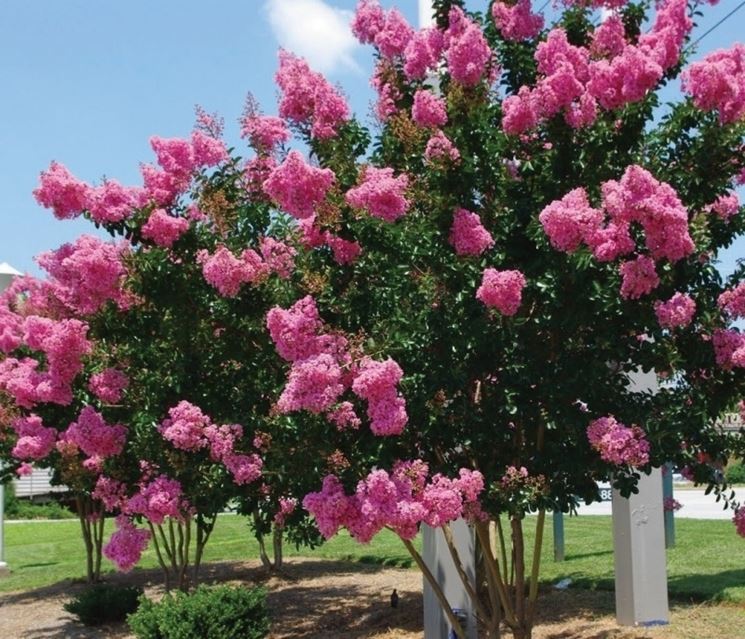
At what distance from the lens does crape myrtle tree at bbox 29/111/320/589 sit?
5.63 meters

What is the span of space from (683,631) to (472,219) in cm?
402

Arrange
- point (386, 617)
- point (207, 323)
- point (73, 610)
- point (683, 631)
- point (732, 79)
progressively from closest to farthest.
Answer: point (732, 79)
point (207, 323)
point (683, 631)
point (386, 617)
point (73, 610)

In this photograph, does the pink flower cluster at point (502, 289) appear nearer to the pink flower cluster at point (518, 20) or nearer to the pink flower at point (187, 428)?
the pink flower cluster at point (518, 20)

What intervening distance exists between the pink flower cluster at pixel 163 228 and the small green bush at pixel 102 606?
5.11 meters

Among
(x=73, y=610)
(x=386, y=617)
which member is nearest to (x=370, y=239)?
(x=386, y=617)

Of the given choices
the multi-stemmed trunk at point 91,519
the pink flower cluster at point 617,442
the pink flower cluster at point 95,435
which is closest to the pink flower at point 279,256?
the pink flower cluster at point 617,442

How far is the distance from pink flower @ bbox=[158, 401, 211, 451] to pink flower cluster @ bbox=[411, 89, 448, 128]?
84.6 inches

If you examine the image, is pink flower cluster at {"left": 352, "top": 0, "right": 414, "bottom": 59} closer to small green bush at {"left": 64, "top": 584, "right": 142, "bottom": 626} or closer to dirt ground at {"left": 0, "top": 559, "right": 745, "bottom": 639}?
dirt ground at {"left": 0, "top": 559, "right": 745, "bottom": 639}

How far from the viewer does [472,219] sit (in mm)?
4734

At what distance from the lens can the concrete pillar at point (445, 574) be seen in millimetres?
6805

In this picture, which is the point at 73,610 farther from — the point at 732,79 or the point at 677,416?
the point at 732,79

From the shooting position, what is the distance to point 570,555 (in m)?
12.8

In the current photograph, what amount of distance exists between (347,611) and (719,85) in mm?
6883

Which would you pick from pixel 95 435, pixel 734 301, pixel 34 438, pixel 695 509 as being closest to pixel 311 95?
pixel 734 301
